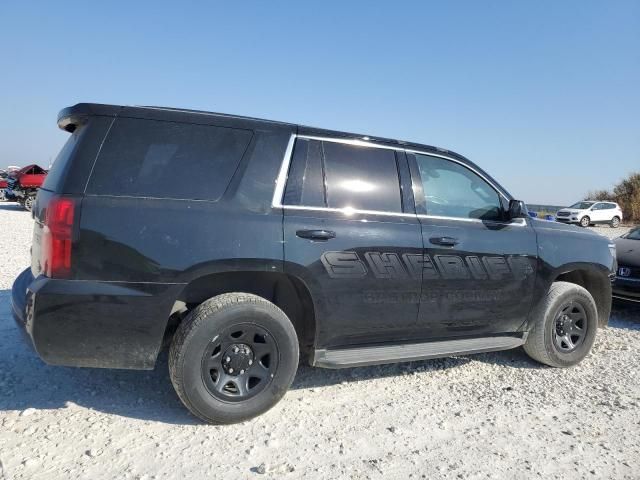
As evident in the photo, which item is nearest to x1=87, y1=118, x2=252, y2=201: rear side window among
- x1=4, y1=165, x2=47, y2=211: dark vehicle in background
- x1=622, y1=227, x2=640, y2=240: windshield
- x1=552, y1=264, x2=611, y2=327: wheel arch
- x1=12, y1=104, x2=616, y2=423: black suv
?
x1=12, y1=104, x2=616, y2=423: black suv

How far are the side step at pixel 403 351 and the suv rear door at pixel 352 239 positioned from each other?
0.07m

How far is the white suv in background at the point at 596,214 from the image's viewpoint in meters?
27.3

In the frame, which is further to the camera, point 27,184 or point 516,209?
point 27,184

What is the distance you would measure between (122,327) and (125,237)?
53cm

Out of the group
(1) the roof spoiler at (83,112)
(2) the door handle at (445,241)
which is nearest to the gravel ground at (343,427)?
(2) the door handle at (445,241)

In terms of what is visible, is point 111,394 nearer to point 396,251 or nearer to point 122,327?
point 122,327

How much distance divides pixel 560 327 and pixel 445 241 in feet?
5.37

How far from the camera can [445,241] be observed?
3.56 meters

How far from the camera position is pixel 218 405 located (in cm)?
290

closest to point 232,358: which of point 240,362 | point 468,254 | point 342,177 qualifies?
point 240,362

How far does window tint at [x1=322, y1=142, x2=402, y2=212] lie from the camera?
11.0 feet

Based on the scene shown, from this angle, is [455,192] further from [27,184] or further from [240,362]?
[27,184]

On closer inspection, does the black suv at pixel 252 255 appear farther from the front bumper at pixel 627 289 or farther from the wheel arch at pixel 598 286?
the front bumper at pixel 627 289

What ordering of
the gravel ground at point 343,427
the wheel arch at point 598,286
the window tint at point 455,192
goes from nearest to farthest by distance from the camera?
1. the gravel ground at point 343,427
2. the window tint at point 455,192
3. the wheel arch at point 598,286
